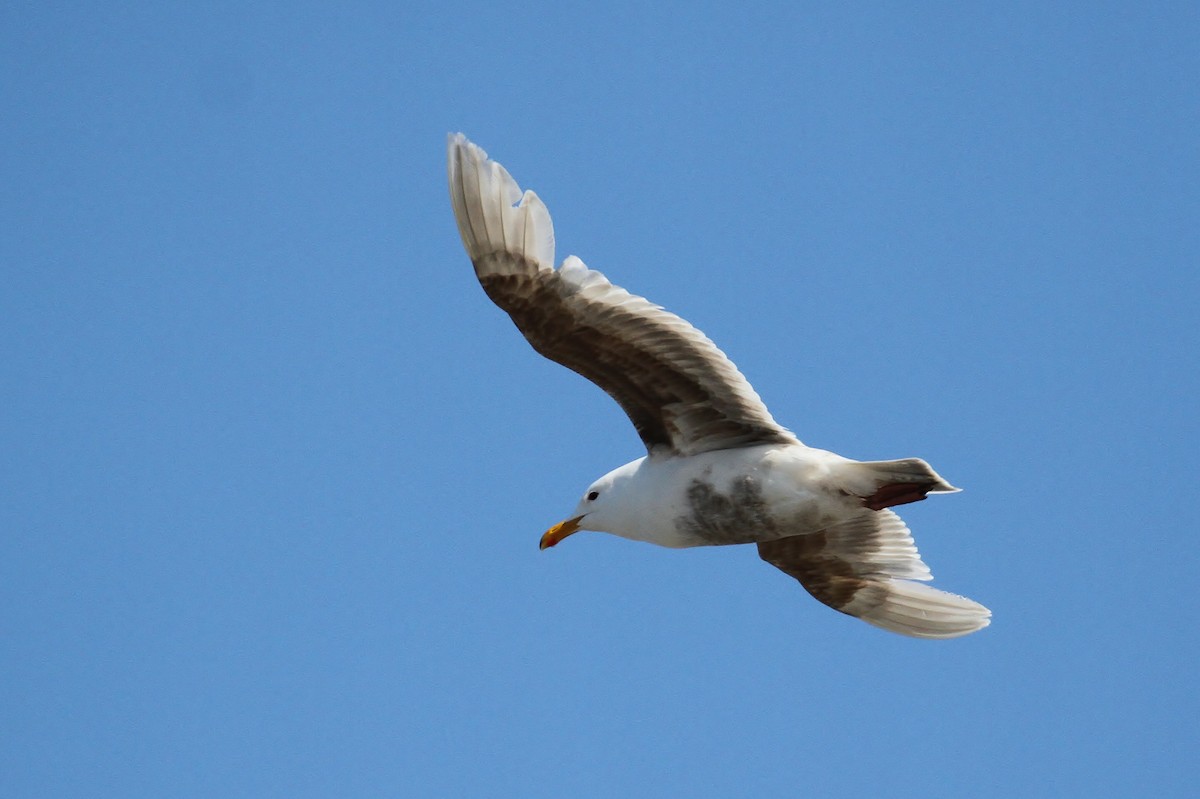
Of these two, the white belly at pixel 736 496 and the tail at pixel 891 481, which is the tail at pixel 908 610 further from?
the tail at pixel 891 481

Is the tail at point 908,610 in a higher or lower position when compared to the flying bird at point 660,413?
lower

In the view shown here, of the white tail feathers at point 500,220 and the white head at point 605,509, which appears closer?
the white tail feathers at point 500,220

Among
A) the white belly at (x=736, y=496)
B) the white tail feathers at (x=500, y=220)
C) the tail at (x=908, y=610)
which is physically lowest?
the tail at (x=908, y=610)

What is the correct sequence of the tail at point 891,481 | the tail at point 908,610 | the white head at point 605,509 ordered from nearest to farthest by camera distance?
the tail at point 891,481, the white head at point 605,509, the tail at point 908,610

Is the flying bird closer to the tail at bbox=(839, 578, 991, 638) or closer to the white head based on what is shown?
the white head

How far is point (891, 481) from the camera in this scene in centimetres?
1047

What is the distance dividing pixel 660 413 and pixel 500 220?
6.12ft

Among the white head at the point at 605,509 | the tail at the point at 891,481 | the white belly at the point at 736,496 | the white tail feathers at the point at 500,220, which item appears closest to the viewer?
the tail at the point at 891,481

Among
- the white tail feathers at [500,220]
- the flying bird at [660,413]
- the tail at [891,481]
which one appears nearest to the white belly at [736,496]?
the flying bird at [660,413]

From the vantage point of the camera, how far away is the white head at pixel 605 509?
457 inches

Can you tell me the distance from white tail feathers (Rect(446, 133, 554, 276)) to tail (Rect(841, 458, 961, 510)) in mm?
2480

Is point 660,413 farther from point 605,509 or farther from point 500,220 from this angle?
point 500,220

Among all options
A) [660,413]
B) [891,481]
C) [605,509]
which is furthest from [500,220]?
[891,481]

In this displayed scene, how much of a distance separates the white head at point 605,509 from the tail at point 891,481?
67.2 inches
